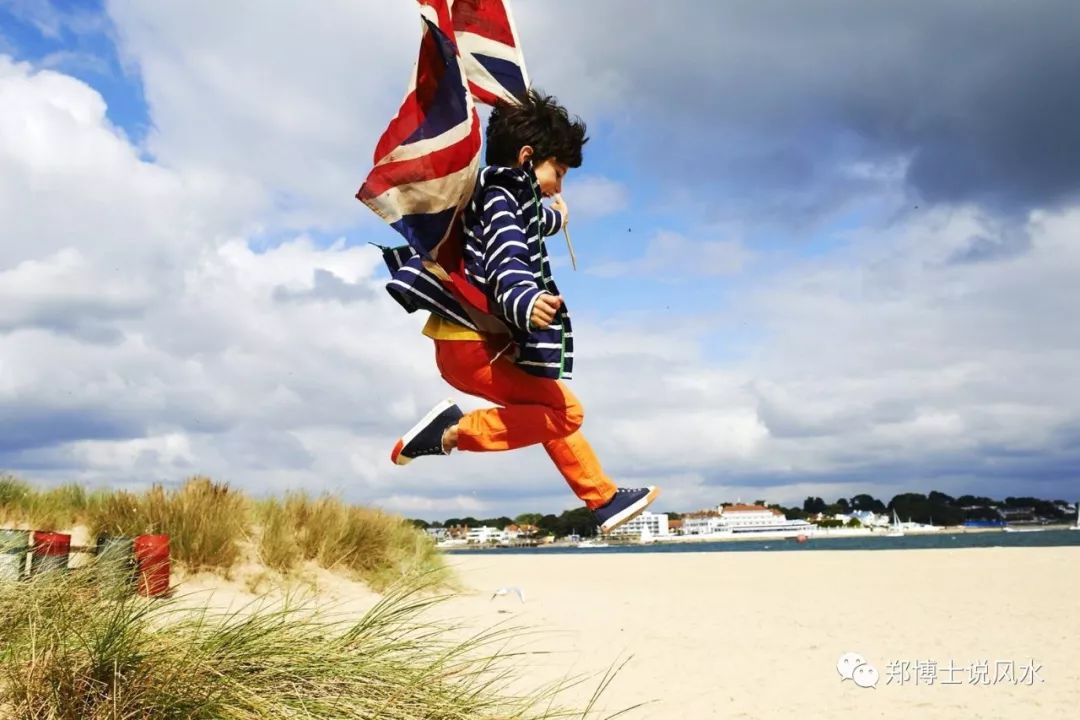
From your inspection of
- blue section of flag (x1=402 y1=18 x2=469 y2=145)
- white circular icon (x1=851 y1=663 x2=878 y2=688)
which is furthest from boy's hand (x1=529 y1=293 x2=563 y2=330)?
white circular icon (x1=851 y1=663 x2=878 y2=688)

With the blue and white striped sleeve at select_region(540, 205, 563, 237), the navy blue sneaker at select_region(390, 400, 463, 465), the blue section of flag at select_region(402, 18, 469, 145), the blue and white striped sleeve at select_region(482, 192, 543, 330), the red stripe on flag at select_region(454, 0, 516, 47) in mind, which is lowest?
the navy blue sneaker at select_region(390, 400, 463, 465)

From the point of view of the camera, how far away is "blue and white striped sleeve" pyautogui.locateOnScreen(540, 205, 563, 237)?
2.81 meters

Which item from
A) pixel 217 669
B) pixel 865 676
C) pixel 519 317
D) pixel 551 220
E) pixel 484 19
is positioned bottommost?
pixel 865 676

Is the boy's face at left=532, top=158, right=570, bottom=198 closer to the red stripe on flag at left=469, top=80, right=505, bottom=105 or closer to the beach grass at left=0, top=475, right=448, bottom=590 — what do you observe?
the red stripe on flag at left=469, top=80, right=505, bottom=105

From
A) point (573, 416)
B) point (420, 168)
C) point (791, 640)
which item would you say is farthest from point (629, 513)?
point (791, 640)

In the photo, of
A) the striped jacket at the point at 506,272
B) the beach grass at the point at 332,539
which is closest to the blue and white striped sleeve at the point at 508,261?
the striped jacket at the point at 506,272

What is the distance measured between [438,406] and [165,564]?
155 inches

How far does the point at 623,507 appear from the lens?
2.91m

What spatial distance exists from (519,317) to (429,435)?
91 centimetres

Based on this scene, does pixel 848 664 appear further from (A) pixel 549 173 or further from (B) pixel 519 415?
(A) pixel 549 173

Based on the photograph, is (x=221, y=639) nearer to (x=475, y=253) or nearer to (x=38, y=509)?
(x=475, y=253)

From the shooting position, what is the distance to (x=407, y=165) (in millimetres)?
2486

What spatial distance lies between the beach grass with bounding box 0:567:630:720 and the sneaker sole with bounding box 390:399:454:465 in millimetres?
852

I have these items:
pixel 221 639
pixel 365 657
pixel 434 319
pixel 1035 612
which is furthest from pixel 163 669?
pixel 1035 612
